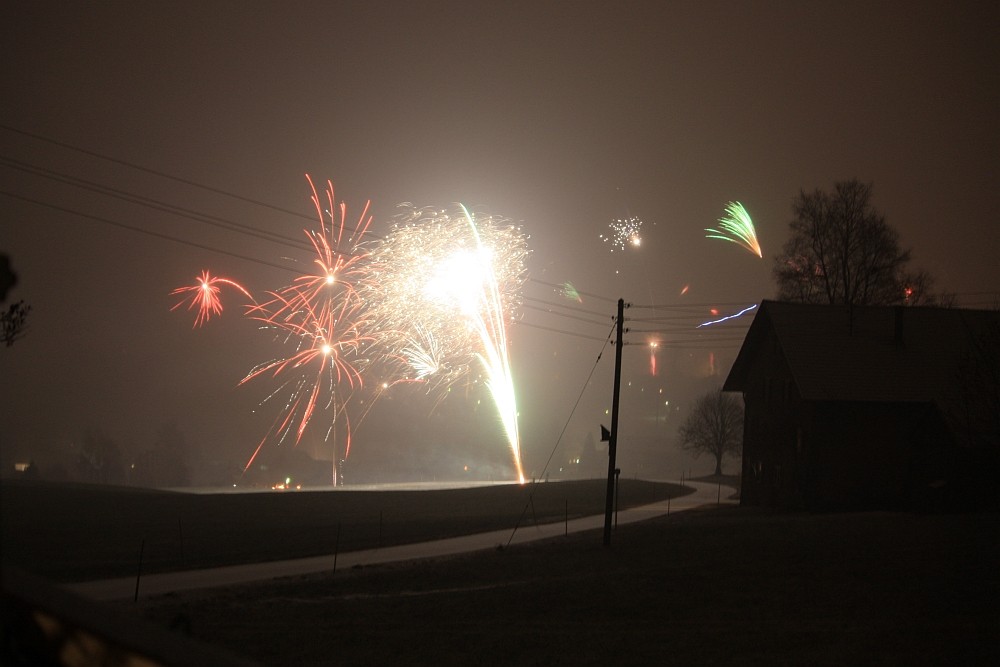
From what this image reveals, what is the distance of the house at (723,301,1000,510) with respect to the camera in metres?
34.5

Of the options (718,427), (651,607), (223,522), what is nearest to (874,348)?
(651,607)

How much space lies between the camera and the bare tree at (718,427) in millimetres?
80250

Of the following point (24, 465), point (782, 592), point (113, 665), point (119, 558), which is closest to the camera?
point (113, 665)

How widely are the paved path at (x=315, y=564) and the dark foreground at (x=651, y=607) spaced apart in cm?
162

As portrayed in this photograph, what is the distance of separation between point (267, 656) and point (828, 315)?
33113 mm

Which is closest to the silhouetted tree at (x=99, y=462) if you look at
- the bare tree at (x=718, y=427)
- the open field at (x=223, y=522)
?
the open field at (x=223, y=522)

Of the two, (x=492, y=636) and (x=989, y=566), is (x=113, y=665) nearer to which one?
(x=492, y=636)

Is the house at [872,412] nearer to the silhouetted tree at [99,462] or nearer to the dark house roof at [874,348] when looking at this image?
the dark house roof at [874,348]

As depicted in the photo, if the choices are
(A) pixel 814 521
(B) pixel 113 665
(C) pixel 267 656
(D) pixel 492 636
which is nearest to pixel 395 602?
(D) pixel 492 636

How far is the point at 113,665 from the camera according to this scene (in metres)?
3.61

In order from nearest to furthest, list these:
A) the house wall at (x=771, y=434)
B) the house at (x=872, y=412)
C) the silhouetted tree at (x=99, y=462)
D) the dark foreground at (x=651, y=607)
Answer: the dark foreground at (x=651, y=607)
the house at (x=872, y=412)
the house wall at (x=771, y=434)
the silhouetted tree at (x=99, y=462)

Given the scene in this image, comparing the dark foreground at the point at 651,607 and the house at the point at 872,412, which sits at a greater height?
the house at the point at 872,412

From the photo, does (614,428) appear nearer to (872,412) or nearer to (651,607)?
(651,607)

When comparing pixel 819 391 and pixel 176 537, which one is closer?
pixel 176 537
